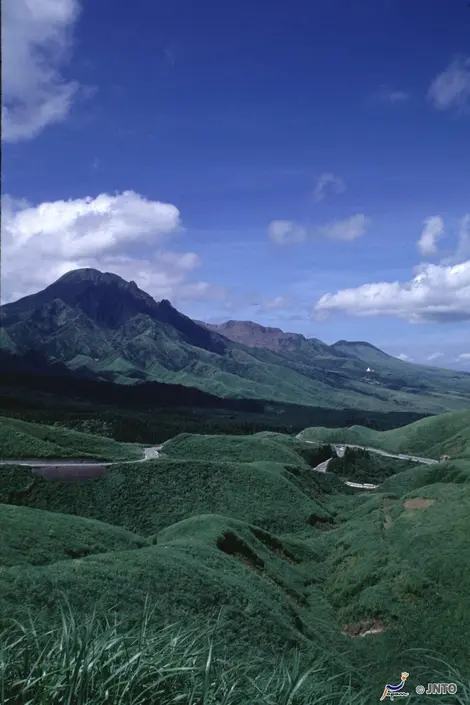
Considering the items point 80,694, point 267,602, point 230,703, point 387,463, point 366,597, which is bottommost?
point 387,463

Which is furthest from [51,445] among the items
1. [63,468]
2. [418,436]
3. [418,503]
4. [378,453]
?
[418,436]

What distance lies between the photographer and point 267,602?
101 feet

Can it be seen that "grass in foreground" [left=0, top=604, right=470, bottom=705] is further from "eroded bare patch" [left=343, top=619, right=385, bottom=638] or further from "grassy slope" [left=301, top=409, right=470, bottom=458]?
"grassy slope" [left=301, top=409, right=470, bottom=458]

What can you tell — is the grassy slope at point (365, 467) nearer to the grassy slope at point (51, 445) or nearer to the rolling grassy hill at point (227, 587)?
the rolling grassy hill at point (227, 587)

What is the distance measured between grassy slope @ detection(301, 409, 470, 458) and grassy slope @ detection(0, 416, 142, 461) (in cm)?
9494

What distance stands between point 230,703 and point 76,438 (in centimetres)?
10184

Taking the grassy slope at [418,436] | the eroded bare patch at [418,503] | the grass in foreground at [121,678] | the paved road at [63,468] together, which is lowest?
the grassy slope at [418,436]

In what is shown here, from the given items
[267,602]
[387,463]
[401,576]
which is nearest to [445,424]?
[387,463]

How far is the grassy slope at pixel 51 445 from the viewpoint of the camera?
82.1 m

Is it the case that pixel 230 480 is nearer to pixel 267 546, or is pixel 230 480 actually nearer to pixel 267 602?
pixel 267 546

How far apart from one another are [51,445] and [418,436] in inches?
5212

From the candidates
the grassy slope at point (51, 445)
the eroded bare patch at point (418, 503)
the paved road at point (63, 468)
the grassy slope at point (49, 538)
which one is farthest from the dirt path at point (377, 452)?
the grassy slope at point (49, 538)

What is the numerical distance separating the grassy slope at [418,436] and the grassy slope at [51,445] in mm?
94935

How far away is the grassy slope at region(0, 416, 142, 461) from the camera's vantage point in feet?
269
